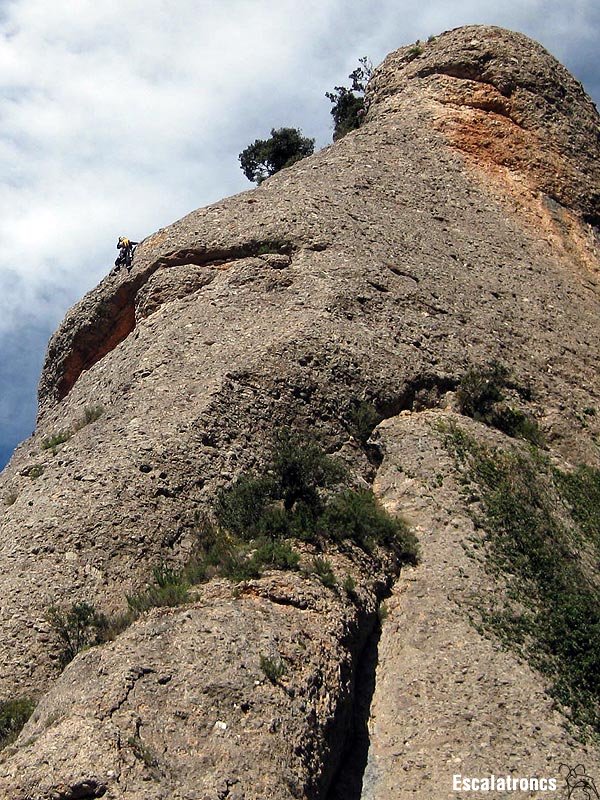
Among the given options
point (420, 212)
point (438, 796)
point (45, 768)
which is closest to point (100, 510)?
point (45, 768)

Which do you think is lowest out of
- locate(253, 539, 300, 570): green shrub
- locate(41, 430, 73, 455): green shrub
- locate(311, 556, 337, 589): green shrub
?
locate(311, 556, 337, 589): green shrub

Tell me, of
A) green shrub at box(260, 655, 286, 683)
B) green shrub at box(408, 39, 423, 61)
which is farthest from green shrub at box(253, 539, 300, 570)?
green shrub at box(408, 39, 423, 61)

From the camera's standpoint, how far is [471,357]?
17531 millimetres

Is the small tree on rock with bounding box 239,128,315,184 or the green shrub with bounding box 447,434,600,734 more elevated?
the small tree on rock with bounding box 239,128,315,184

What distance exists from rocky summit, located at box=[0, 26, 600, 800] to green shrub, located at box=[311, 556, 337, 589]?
0.08m

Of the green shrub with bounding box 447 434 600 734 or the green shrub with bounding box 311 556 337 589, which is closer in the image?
the green shrub with bounding box 447 434 600 734

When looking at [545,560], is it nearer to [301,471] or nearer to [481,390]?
[301,471]

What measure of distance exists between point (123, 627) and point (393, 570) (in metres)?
3.32

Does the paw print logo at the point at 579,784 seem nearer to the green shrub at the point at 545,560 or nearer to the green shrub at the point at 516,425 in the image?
the green shrub at the point at 545,560

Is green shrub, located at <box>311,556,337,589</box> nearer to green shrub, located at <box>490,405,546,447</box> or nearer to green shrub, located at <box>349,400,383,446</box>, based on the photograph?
green shrub, located at <box>349,400,383,446</box>

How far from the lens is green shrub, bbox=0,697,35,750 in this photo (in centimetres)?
1148

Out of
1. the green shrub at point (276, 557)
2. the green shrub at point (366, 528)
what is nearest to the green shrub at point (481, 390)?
the green shrub at point (366, 528)

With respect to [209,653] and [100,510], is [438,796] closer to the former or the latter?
[209,653]

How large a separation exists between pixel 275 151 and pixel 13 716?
82.0 ft
